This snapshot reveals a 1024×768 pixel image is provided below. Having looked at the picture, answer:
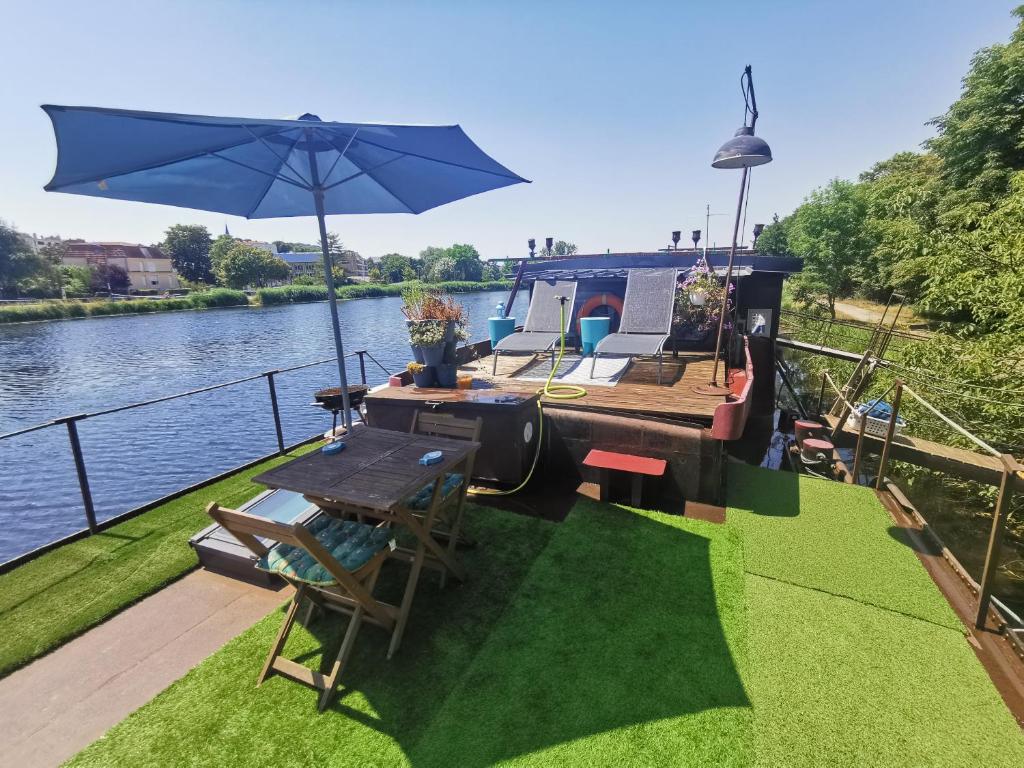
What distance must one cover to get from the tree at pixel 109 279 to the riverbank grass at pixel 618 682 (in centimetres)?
7789

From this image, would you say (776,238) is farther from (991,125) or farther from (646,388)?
(646,388)

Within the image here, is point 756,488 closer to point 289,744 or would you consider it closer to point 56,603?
point 289,744

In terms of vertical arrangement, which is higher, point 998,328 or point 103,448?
point 998,328

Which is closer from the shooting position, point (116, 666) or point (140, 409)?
point (116, 666)

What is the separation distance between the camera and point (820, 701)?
7.45 ft

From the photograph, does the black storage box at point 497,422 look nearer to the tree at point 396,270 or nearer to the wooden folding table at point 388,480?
the wooden folding table at point 388,480

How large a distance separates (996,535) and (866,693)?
1322mm

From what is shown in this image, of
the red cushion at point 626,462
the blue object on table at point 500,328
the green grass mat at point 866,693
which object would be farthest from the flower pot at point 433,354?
the green grass mat at point 866,693

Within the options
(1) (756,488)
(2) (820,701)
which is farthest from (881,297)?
(2) (820,701)

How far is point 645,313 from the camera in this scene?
24.4ft

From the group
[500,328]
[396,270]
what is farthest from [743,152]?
[396,270]

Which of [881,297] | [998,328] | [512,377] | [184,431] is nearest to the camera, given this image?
[512,377]

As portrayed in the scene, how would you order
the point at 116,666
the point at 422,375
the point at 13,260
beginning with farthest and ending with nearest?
the point at 13,260, the point at 422,375, the point at 116,666

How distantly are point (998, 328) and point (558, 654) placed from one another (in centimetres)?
988
